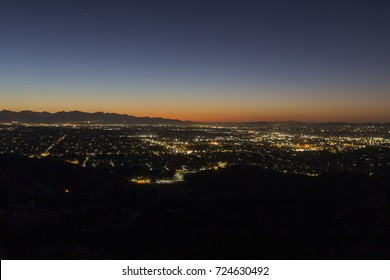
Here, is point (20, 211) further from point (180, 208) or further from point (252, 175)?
point (252, 175)

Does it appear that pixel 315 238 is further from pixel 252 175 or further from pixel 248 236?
pixel 252 175

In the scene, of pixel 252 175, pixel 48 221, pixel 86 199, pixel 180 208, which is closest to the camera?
pixel 48 221

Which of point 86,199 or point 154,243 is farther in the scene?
point 86,199
